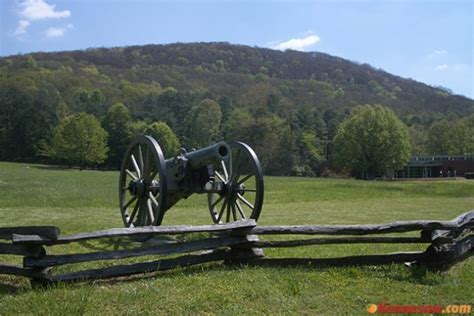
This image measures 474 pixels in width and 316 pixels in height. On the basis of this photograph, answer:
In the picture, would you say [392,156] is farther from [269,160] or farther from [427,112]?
[427,112]

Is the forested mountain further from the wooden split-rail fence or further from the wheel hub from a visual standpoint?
the wooden split-rail fence

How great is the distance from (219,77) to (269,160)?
7754 cm

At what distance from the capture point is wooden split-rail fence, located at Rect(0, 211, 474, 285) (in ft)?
21.0

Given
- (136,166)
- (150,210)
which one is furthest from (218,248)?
(136,166)

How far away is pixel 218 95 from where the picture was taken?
12031 centimetres

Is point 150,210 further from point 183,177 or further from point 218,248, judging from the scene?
point 218,248

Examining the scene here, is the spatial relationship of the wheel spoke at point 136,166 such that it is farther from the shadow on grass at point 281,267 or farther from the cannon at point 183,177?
the shadow on grass at point 281,267

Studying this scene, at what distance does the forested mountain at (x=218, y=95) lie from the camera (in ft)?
250

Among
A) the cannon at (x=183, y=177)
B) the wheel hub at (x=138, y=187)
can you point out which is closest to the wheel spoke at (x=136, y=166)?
the cannon at (x=183, y=177)

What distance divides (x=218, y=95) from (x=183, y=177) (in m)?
110

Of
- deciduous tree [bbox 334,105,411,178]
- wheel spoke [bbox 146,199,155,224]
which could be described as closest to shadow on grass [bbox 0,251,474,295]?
wheel spoke [bbox 146,199,155,224]

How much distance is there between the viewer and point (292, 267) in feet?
24.4

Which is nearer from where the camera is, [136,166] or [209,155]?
[209,155]

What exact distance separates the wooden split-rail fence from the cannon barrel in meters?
3.01
